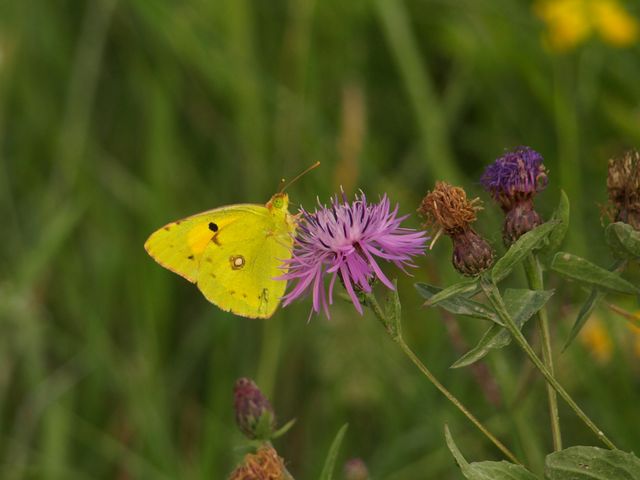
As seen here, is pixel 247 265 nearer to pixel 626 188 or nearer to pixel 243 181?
pixel 626 188

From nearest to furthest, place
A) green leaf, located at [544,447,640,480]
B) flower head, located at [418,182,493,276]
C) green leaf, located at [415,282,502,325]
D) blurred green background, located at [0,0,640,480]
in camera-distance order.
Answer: green leaf, located at [544,447,640,480] → green leaf, located at [415,282,502,325] → flower head, located at [418,182,493,276] → blurred green background, located at [0,0,640,480]

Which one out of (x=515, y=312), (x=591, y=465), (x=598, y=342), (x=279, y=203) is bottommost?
(x=591, y=465)

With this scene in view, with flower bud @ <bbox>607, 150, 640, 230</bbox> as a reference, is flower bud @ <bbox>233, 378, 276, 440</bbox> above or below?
below

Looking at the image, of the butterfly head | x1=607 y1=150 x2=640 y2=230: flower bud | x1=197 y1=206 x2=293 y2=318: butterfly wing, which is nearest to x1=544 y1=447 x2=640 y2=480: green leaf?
x1=607 y1=150 x2=640 y2=230: flower bud

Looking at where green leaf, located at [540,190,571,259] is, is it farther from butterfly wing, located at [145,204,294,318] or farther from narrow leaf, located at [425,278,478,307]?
butterfly wing, located at [145,204,294,318]

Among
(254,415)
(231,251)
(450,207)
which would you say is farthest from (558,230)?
(231,251)
